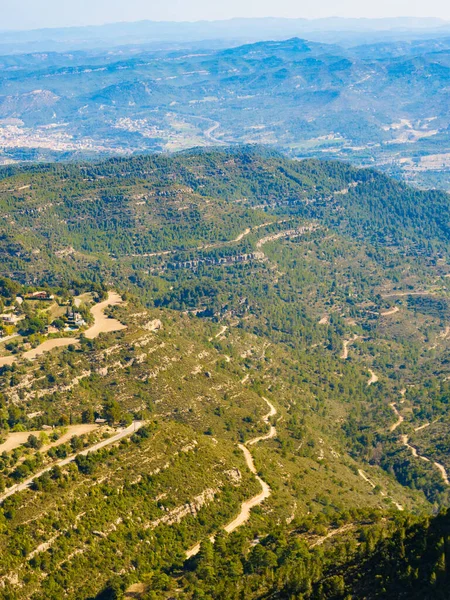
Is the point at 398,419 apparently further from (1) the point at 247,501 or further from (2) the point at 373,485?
(1) the point at 247,501

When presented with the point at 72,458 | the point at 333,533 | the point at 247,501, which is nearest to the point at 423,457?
the point at 247,501

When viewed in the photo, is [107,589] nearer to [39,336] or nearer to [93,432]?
[93,432]

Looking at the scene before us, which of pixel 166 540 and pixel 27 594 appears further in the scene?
pixel 166 540

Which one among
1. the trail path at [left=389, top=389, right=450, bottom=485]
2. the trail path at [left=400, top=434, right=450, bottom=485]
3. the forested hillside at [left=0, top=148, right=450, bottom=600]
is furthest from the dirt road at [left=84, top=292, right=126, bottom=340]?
the trail path at [left=389, top=389, right=450, bottom=485]

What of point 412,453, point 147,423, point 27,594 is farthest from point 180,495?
point 412,453

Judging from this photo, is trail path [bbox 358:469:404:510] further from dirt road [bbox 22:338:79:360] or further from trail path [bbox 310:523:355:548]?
dirt road [bbox 22:338:79:360]

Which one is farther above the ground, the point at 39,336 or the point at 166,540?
the point at 39,336

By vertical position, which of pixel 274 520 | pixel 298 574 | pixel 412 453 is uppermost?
pixel 298 574

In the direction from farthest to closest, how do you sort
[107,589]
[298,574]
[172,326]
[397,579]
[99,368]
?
[172,326] < [99,368] < [107,589] < [298,574] < [397,579]
